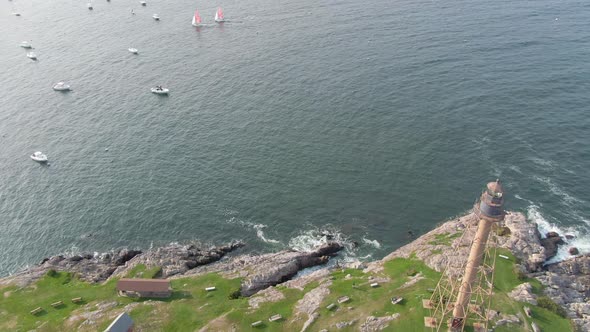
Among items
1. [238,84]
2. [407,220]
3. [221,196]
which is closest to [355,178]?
[407,220]

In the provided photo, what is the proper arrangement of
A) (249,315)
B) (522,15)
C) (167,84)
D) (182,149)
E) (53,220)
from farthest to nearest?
(522,15) → (167,84) → (182,149) → (53,220) → (249,315)

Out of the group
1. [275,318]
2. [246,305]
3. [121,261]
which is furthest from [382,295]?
[121,261]

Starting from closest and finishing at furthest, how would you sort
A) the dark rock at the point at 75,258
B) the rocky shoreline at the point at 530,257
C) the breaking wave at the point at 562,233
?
the rocky shoreline at the point at 530,257
the breaking wave at the point at 562,233
the dark rock at the point at 75,258

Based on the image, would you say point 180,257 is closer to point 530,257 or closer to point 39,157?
point 39,157

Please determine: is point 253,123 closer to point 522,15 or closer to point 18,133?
point 18,133

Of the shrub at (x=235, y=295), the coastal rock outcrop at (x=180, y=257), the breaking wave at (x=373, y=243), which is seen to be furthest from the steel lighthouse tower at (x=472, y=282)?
the coastal rock outcrop at (x=180, y=257)

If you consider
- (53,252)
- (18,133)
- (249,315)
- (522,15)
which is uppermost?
(522,15)

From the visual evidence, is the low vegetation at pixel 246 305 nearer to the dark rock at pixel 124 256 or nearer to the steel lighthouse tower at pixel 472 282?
the steel lighthouse tower at pixel 472 282

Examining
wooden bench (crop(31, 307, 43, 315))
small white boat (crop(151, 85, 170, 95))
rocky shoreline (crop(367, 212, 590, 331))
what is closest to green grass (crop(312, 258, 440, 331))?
rocky shoreline (crop(367, 212, 590, 331))
